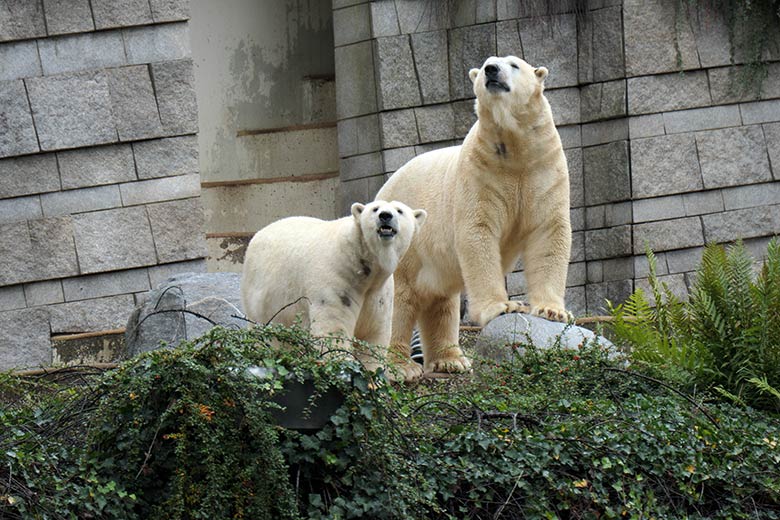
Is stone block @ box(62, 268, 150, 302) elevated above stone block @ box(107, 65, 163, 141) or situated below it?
below

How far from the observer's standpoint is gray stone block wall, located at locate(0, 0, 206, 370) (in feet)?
27.9

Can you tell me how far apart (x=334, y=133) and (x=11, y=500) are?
6.79 meters

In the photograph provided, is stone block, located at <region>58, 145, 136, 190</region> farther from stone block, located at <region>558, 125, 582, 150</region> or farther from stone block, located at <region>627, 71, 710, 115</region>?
stone block, located at <region>627, 71, 710, 115</region>

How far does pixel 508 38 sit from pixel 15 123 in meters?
3.76

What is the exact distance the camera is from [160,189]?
8.72 m

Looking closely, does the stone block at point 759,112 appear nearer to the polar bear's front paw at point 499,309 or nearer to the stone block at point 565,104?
the stone block at point 565,104

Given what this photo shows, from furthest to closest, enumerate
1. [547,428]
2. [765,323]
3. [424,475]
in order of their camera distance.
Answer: [765,323]
[547,428]
[424,475]

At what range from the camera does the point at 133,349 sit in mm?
6980

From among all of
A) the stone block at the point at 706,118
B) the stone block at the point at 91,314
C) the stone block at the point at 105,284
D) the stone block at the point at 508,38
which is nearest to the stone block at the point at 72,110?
the stone block at the point at 105,284

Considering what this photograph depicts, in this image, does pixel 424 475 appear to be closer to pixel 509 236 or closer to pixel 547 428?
pixel 547 428

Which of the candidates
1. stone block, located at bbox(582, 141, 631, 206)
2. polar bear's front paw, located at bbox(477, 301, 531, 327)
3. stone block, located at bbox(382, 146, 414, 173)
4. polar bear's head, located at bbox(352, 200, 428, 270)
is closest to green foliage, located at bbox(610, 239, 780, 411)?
polar bear's front paw, located at bbox(477, 301, 531, 327)

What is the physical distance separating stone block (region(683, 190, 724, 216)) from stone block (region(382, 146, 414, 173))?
218 cm

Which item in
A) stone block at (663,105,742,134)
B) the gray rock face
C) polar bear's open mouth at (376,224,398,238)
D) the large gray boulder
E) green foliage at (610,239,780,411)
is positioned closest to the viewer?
polar bear's open mouth at (376,224,398,238)

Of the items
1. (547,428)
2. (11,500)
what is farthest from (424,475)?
(11,500)
